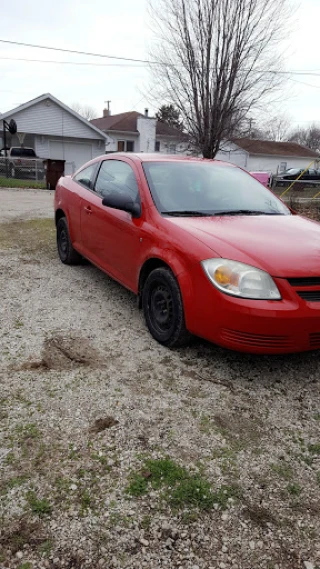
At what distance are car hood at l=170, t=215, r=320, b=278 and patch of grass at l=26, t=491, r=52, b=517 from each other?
1716 mm

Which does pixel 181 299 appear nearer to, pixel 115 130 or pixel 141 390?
pixel 141 390

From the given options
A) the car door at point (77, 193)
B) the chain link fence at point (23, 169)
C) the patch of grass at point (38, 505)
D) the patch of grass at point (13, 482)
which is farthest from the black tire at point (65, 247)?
the chain link fence at point (23, 169)

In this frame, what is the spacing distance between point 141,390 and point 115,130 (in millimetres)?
34964

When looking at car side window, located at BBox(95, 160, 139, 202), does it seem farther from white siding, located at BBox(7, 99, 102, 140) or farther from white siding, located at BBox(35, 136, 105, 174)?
white siding, located at BBox(7, 99, 102, 140)

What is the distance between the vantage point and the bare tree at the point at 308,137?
71.2m

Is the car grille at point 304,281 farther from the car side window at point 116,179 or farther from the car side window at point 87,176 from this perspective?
the car side window at point 87,176

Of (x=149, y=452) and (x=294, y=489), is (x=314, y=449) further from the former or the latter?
(x=149, y=452)

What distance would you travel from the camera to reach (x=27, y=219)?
8.86 meters

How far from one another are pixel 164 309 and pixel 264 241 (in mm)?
927

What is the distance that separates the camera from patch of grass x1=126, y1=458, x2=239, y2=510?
5.99 ft

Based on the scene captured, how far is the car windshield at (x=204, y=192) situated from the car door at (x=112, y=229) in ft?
0.79

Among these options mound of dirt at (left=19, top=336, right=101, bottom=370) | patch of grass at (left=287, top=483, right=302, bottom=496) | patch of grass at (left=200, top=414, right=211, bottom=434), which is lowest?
patch of grass at (left=287, top=483, right=302, bottom=496)

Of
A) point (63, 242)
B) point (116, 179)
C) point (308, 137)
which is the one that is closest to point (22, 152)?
point (63, 242)

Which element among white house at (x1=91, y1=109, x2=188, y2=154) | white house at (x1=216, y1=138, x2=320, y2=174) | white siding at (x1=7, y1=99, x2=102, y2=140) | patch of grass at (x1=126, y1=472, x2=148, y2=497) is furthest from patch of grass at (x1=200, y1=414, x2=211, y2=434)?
white house at (x1=216, y1=138, x2=320, y2=174)
